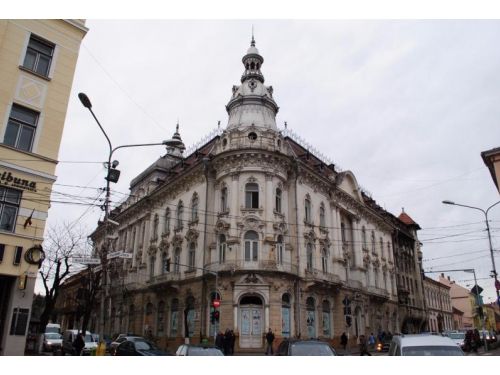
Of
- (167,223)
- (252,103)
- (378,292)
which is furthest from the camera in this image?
(378,292)

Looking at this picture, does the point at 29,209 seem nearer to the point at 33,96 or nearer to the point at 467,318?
the point at 33,96

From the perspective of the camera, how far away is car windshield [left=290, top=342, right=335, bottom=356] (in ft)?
40.1

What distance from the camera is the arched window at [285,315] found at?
29.0 meters

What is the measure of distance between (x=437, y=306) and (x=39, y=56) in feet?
238

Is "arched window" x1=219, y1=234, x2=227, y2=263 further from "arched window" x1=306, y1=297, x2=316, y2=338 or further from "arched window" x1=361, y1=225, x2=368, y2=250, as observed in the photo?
"arched window" x1=361, y1=225, x2=368, y2=250

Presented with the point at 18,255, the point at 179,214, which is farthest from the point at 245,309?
the point at 18,255

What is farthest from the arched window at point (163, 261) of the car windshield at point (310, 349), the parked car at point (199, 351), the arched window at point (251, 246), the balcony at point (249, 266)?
the car windshield at point (310, 349)

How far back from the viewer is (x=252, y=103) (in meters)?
35.6

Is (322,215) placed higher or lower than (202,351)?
higher

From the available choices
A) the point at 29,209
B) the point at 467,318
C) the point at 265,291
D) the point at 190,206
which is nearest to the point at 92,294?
the point at 190,206

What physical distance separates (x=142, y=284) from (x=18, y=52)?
2802cm

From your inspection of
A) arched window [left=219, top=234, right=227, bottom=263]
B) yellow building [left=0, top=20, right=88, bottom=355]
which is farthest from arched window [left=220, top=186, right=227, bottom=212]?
yellow building [left=0, top=20, right=88, bottom=355]

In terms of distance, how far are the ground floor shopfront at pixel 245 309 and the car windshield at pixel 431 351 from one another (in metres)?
16.7

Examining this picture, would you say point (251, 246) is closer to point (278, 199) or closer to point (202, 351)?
point (278, 199)
